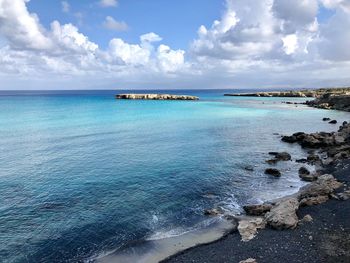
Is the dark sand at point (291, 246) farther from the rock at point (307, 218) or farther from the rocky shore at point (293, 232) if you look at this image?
the rock at point (307, 218)

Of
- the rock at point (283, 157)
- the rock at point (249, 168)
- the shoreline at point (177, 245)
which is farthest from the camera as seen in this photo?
the rock at point (283, 157)

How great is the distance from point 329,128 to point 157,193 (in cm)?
5756

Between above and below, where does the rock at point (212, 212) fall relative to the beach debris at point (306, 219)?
below

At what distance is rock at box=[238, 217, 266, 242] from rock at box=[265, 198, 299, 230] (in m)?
0.56

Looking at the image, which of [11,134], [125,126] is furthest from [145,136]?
[11,134]

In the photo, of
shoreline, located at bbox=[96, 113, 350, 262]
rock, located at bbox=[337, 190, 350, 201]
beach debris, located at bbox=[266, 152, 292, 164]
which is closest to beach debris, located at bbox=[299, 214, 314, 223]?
shoreline, located at bbox=[96, 113, 350, 262]

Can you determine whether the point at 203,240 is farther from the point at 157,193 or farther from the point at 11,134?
the point at 11,134

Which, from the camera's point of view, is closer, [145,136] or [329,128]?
[145,136]

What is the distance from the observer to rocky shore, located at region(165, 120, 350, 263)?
19795 millimetres

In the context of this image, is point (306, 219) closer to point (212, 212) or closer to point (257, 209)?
point (257, 209)

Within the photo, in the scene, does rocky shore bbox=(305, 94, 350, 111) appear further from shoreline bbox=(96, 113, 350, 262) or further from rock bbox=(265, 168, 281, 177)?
shoreline bbox=(96, 113, 350, 262)

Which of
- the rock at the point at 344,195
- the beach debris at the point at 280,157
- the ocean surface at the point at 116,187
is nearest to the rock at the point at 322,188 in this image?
the rock at the point at 344,195

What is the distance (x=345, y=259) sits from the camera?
18.4 meters

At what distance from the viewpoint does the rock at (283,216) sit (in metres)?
23.5
